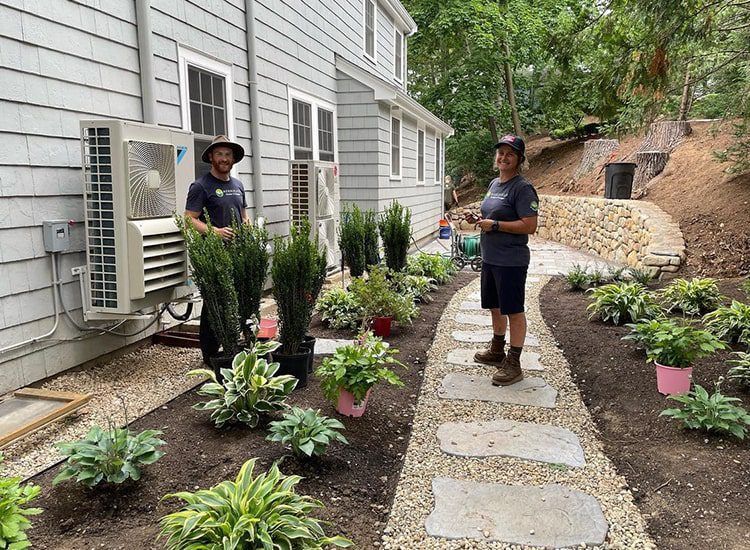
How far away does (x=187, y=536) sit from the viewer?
1776 millimetres

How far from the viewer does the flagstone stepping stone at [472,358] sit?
4.29m

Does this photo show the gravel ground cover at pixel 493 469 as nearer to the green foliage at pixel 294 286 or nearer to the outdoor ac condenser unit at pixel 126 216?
the green foliage at pixel 294 286

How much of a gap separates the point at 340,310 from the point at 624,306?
103 inches

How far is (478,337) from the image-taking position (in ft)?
16.6

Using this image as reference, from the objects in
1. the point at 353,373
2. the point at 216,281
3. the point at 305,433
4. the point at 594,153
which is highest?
the point at 594,153

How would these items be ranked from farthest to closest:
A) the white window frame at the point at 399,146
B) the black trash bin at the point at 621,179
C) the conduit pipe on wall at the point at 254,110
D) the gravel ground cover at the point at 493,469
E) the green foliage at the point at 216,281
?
the black trash bin at the point at 621,179
the white window frame at the point at 399,146
the conduit pipe on wall at the point at 254,110
the green foliage at the point at 216,281
the gravel ground cover at the point at 493,469

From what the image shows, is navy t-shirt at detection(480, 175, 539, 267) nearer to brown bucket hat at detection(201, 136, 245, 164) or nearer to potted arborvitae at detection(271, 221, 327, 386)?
potted arborvitae at detection(271, 221, 327, 386)

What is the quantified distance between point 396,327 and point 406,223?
184 centimetres

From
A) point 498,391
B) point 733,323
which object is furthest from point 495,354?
point 733,323

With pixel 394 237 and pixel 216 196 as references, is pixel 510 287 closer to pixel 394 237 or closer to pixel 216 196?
pixel 216 196

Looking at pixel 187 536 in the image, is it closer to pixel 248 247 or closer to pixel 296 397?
pixel 296 397

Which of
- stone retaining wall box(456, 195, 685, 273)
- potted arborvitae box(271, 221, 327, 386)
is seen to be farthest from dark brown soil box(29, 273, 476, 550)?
stone retaining wall box(456, 195, 685, 273)

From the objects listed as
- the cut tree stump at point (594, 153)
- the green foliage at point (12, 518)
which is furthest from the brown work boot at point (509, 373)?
the cut tree stump at point (594, 153)

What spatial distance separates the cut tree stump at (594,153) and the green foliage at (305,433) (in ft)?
52.2
